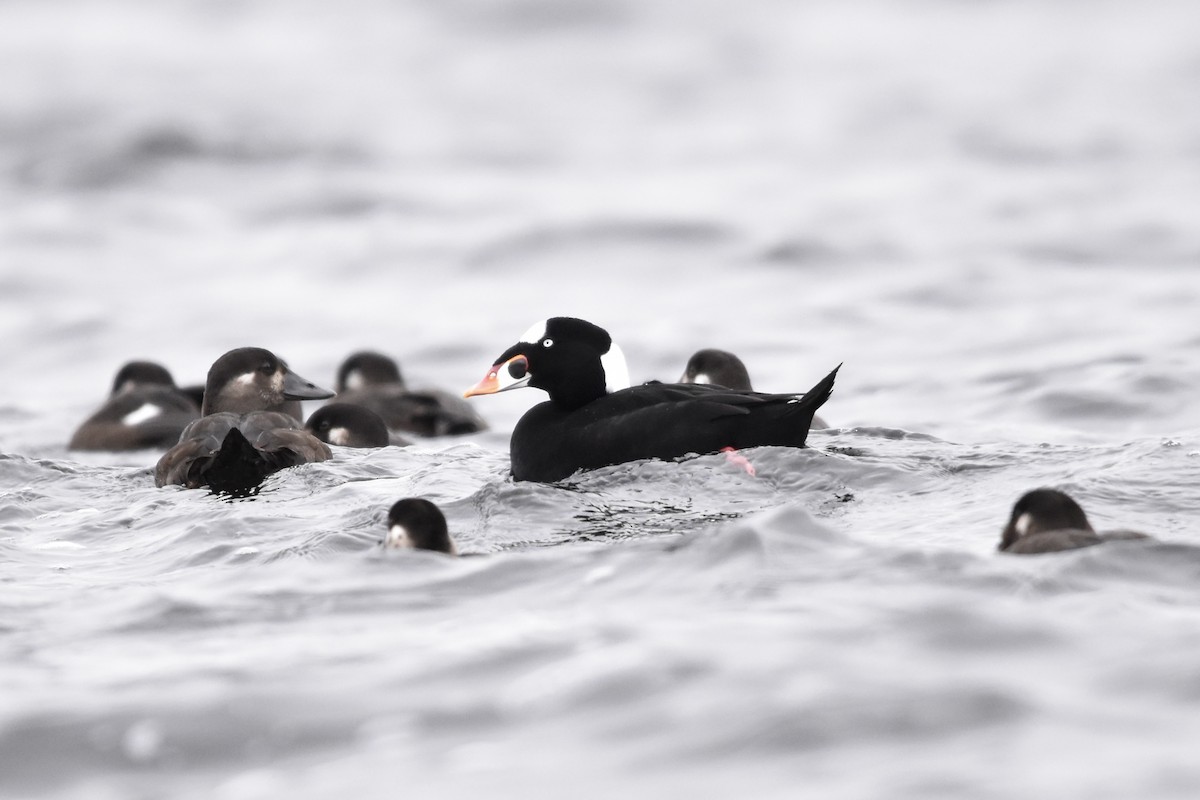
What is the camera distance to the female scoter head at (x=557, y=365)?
898cm

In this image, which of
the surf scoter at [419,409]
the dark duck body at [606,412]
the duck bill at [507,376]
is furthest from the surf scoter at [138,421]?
the dark duck body at [606,412]

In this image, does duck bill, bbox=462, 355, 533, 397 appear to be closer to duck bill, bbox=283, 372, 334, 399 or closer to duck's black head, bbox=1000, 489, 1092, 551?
duck bill, bbox=283, 372, 334, 399

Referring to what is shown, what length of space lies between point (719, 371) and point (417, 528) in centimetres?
439

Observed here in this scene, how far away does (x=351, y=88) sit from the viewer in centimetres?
3478

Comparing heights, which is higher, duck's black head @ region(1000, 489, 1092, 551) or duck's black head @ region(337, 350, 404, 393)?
duck's black head @ region(337, 350, 404, 393)

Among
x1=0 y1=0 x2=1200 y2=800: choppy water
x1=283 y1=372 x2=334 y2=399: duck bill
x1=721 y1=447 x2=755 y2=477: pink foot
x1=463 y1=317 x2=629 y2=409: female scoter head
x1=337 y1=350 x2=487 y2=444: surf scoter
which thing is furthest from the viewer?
x1=337 y1=350 x2=487 y2=444: surf scoter

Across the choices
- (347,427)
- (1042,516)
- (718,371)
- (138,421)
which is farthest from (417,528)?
(138,421)

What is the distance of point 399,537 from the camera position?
21.8ft

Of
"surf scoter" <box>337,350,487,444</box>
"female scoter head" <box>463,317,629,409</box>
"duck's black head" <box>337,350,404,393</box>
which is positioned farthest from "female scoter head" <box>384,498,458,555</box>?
"duck's black head" <box>337,350,404,393</box>

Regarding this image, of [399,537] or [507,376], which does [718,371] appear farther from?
[399,537]

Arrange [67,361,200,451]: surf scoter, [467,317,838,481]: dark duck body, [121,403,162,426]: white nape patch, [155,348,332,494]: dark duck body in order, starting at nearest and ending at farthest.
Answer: [467,317,838,481]: dark duck body → [155,348,332,494]: dark duck body → [67,361,200,451]: surf scoter → [121,403,162,426]: white nape patch

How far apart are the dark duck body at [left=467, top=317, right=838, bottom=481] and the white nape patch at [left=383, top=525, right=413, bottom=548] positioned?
199 centimetres

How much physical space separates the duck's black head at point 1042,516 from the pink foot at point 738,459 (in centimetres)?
192

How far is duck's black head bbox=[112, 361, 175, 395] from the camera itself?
508 inches
